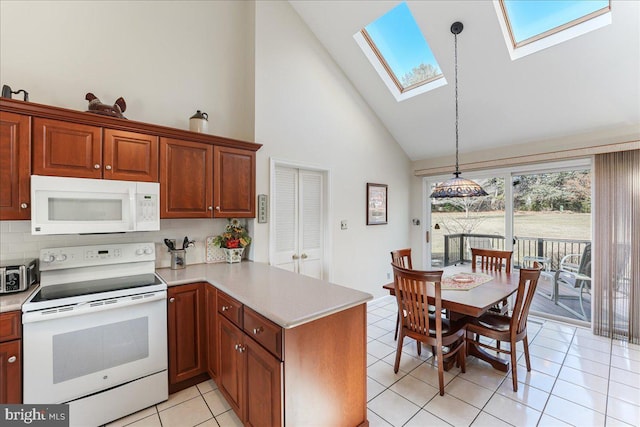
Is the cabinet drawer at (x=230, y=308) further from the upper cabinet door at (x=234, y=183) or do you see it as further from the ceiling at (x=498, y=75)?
the ceiling at (x=498, y=75)

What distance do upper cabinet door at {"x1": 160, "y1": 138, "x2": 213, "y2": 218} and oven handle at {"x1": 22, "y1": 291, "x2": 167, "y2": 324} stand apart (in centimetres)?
70

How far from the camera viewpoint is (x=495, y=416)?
1969 mm

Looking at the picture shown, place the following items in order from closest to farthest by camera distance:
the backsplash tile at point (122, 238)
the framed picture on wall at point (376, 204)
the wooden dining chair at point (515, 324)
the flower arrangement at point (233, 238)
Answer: the backsplash tile at point (122, 238) → the wooden dining chair at point (515, 324) → the flower arrangement at point (233, 238) → the framed picture on wall at point (376, 204)

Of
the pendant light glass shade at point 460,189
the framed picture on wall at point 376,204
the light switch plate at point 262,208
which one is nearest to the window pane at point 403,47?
the framed picture on wall at point 376,204

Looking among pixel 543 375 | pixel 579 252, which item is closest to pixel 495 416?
pixel 543 375

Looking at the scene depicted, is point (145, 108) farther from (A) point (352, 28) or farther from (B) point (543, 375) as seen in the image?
(B) point (543, 375)

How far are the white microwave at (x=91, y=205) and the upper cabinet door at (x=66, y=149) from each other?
9 centimetres

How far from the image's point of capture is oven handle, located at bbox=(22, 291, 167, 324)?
1627mm

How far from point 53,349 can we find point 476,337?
364 cm

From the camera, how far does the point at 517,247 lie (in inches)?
157

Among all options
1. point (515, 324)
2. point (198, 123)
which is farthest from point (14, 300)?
point (515, 324)

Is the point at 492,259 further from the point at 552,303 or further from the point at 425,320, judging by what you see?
the point at 425,320

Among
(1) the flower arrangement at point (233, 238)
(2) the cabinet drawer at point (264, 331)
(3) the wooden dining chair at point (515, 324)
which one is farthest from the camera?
(1) the flower arrangement at point (233, 238)

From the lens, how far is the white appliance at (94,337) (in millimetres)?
1672
